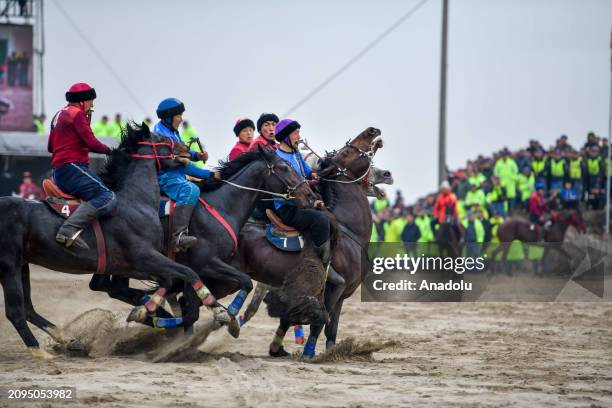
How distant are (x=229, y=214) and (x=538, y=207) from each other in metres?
16.3

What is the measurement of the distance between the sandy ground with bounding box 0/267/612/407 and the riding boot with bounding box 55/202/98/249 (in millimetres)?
1183

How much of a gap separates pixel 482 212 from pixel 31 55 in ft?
42.1

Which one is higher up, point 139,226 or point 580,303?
point 139,226

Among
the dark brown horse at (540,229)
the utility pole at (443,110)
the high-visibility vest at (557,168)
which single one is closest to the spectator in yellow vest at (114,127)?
the utility pole at (443,110)

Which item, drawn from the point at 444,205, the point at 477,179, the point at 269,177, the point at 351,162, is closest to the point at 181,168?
the point at 269,177

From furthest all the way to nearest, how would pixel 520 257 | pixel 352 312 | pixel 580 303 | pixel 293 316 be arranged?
pixel 520 257 → pixel 580 303 → pixel 352 312 → pixel 293 316

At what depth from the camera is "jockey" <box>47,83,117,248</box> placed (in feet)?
34.6

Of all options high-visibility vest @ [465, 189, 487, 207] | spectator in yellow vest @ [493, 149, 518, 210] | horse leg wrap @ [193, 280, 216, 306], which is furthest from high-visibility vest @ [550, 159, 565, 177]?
horse leg wrap @ [193, 280, 216, 306]

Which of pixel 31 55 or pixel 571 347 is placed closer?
pixel 571 347

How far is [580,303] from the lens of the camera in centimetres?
1925

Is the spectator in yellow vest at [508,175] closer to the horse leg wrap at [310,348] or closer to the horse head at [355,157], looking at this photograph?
the horse head at [355,157]

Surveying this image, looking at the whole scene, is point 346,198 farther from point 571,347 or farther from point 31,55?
point 31,55

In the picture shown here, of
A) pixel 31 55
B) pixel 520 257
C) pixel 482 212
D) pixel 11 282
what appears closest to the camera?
pixel 11 282

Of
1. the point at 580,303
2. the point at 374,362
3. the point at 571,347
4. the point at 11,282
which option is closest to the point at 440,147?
the point at 580,303
